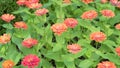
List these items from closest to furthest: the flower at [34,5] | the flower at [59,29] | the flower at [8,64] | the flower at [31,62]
Result: the flower at [31,62]
the flower at [8,64]
the flower at [59,29]
the flower at [34,5]

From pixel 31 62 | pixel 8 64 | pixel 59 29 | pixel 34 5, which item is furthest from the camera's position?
pixel 34 5

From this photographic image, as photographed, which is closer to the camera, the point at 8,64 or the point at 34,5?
the point at 8,64

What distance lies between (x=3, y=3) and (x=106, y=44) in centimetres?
138

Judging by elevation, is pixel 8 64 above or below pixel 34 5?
below

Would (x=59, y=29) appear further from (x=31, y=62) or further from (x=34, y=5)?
(x=34, y=5)

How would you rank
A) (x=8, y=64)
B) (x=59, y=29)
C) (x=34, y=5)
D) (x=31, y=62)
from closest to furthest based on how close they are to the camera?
(x=31, y=62) → (x=8, y=64) → (x=59, y=29) → (x=34, y=5)

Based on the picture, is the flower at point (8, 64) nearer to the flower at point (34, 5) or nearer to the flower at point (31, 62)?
the flower at point (31, 62)

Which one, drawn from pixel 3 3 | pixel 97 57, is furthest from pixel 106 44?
pixel 3 3

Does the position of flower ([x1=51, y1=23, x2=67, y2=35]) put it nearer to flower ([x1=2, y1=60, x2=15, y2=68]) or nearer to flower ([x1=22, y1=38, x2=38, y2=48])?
flower ([x1=22, y1=38, x2=38, y2=48])

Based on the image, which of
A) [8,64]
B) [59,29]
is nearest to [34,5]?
[59,29]

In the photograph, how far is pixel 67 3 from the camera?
3098 millimetres

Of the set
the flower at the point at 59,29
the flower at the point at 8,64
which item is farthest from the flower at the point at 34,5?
the flower at the point at 8,64

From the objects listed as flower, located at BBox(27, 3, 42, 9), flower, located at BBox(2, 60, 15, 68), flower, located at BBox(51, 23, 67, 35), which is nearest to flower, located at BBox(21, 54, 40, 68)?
flower, located at BBox(2, 60, 15, 68)

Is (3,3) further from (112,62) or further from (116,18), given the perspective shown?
(112,62)
